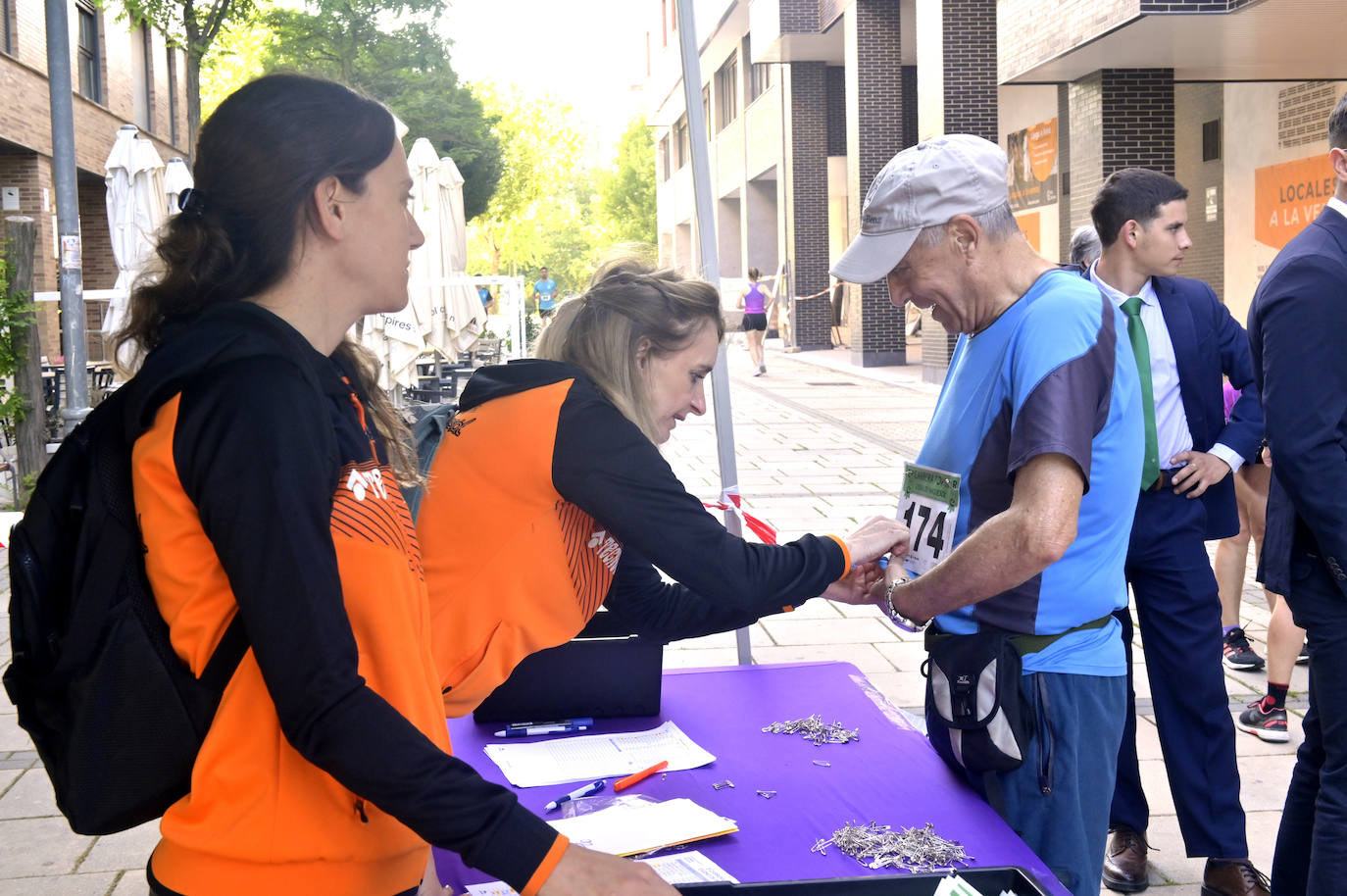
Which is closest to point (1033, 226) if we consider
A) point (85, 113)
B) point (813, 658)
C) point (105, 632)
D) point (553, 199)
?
point (813, 658)

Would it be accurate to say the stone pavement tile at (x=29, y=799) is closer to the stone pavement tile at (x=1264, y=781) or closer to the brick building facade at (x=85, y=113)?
the stone pavement tile at (x=1264, y=781)

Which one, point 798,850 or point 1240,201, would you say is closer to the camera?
point 798,850

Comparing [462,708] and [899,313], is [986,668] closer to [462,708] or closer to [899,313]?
[462,708]

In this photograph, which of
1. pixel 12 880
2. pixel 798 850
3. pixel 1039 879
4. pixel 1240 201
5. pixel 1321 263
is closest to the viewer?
pixel 1039 879

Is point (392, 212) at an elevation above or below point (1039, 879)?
above

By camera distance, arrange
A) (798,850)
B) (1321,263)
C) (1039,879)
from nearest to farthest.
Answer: (1039,879), (798,850), (1321,263)

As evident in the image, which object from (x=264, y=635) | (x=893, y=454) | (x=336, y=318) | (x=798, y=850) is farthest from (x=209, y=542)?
(x=893, y=454)

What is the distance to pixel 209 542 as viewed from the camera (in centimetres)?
134

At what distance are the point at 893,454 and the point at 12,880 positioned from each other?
962 centimetres

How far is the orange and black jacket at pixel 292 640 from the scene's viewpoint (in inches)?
51.1

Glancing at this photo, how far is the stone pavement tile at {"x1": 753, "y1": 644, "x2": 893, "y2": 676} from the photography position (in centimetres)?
591

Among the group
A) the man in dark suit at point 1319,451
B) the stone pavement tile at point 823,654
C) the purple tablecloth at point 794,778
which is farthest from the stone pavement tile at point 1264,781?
the purple tablecloth at point 794,778

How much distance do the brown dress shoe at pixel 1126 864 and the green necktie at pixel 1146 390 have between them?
1043mm

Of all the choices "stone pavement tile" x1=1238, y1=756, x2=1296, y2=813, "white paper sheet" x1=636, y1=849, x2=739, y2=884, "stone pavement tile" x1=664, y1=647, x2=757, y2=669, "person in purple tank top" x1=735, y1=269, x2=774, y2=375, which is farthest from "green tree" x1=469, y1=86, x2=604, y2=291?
"white paper sheet" x1=636, y1=849, x2=739, y2=884
